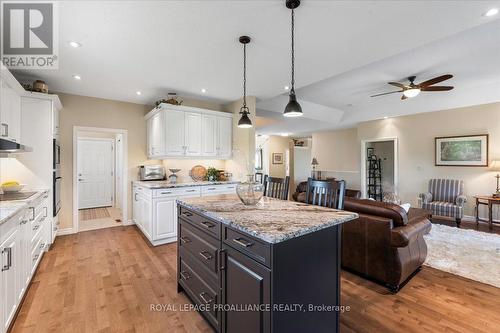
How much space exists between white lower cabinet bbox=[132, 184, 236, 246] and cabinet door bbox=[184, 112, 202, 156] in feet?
2.80

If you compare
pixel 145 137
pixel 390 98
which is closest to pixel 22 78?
pixel 145 137

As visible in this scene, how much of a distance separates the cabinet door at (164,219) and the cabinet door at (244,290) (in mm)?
2494

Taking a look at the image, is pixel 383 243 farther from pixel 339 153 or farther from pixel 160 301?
pixel 339 153

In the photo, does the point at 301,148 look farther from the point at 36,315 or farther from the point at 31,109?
the point at 36,315

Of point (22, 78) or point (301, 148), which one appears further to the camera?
point (301, 148)

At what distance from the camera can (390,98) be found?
5855 mm

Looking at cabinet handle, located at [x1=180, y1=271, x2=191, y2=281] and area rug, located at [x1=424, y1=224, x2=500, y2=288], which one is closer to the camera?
cabinet handle, located at [x1=180, y1=271, x2=191, y2=281]

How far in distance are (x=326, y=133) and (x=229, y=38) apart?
7.79 meters

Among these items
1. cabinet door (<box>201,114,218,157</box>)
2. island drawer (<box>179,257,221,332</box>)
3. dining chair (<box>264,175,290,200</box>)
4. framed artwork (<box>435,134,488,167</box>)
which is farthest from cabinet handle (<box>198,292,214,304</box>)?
framed artwork (<box>435,134,488,167</box>)

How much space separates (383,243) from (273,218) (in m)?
1.52

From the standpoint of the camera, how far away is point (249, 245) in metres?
1.36

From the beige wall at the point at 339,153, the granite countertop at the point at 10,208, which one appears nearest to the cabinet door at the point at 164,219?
the granite countertop at the point at 10,208

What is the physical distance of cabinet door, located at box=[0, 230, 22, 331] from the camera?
170 centimetres

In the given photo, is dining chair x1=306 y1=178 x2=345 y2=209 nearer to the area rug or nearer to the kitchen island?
the kitchen island
